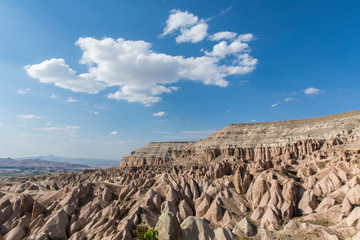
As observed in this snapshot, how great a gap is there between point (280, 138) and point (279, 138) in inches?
27.8

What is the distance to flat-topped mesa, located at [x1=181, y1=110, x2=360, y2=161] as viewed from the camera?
109812mm

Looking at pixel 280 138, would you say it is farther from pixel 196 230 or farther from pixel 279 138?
pixel 196 230

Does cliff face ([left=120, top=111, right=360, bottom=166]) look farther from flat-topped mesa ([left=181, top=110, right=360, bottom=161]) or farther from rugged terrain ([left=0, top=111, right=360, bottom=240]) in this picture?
rugged terrain ([left=0, top=111, right=360, bottom=240])

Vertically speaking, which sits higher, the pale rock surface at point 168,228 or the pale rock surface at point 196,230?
the pale rock surface at point 168,228

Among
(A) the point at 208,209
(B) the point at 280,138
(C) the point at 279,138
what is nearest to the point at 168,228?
(A) the point at 208,209

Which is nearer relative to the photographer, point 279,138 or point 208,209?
point 208,209

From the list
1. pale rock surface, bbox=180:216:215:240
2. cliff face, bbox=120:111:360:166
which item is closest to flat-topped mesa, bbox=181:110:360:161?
cliff face, bbox=120:111:360:166

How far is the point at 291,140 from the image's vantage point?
12962 cm

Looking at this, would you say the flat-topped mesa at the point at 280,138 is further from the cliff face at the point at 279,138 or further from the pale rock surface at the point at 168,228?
the pale rock surface at the point at 168,228

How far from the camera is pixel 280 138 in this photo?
5404 inches

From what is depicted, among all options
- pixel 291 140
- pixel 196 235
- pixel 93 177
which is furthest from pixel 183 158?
pixel 196 235

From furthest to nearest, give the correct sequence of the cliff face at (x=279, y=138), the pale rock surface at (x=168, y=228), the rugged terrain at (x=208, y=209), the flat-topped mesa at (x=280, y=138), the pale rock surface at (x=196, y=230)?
the flat-topped mesa at (x=280, y=138) → the cliff face at (x=279, y=138) → the rugged terrain at (x=208, y=209) → the pale rock surface at (x=196, y=230) → the pale rock surface at (x=168, y=228)

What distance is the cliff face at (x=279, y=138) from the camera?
110m

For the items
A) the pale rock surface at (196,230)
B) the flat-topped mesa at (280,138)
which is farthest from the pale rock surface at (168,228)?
the flat-topped mesa at (280,138)
